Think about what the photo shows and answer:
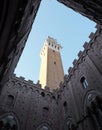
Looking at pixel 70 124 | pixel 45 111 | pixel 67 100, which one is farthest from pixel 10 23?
pixel 45 111

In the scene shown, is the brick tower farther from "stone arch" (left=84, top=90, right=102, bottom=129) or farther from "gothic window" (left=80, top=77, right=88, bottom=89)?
"stone arch" (left=84, top=90, right=102, bottom=129)

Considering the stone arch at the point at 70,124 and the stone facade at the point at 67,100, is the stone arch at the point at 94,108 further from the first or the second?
the stone arch at the point at 70,124

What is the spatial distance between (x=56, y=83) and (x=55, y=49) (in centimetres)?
1581

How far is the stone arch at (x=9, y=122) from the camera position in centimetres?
1086

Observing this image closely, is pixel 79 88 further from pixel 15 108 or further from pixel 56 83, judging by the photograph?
pixel 56 83

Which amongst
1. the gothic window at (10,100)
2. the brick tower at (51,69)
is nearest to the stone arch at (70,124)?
the gothic window at (10,100)

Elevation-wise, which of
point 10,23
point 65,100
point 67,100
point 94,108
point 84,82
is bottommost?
point 10,23

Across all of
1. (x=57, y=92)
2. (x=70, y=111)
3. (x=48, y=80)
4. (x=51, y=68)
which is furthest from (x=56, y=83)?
(x=70, y=111)

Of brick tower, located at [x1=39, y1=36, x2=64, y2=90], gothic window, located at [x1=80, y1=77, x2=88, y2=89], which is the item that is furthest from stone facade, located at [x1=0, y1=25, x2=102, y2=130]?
brick tower, located at [x1=39, y1=36, x2=64, y2=90]

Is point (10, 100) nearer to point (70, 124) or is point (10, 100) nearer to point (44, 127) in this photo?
point (44, 127)

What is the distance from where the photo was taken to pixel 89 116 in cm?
976

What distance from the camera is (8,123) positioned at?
36.2 ft

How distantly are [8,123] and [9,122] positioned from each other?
0.34ft

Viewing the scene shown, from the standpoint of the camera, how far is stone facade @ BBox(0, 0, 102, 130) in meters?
9.88
